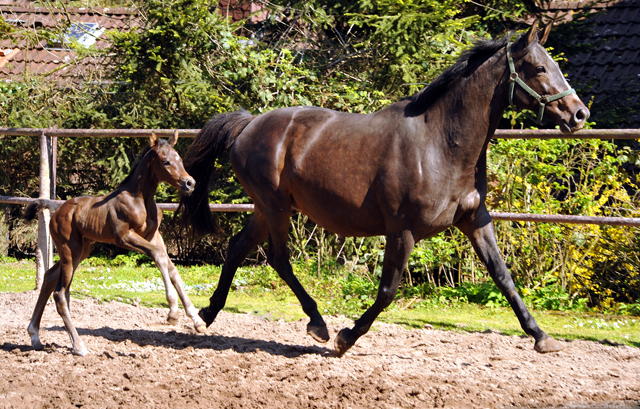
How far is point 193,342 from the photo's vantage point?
4.53 meters

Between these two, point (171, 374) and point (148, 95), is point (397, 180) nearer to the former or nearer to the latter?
point (171, 374)

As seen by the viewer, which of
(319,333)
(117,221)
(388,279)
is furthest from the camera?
(117,221)

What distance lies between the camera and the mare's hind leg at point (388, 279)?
385cm

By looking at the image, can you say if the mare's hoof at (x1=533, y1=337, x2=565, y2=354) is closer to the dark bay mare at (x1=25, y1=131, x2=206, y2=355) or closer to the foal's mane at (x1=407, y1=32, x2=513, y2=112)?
the foal's mane at (x1=407, y1=32, x2=513, y2=112)

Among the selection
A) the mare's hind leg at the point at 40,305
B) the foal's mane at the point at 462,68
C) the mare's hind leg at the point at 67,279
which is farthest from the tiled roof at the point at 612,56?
the mare's hind leg at the point at 40,305

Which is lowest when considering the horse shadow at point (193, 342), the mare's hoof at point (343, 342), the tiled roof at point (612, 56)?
the horse shadow at point (193, 342)

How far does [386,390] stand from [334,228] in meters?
1.26

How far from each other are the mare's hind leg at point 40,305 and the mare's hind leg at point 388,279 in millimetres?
2032

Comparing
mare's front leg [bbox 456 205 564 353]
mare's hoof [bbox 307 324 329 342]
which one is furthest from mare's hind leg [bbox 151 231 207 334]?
mare's front leg [bbox 456 205 564 353]

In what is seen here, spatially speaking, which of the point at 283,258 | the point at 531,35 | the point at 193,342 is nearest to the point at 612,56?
the point at 531,35

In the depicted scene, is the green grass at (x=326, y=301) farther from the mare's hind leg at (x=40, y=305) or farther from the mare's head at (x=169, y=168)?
the mare's head at (x=169, y=168)

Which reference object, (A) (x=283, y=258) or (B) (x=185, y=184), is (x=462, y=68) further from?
(B) (x=185, y=184)

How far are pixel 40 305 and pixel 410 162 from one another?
2719 millimetres

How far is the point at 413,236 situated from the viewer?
3.85 m
